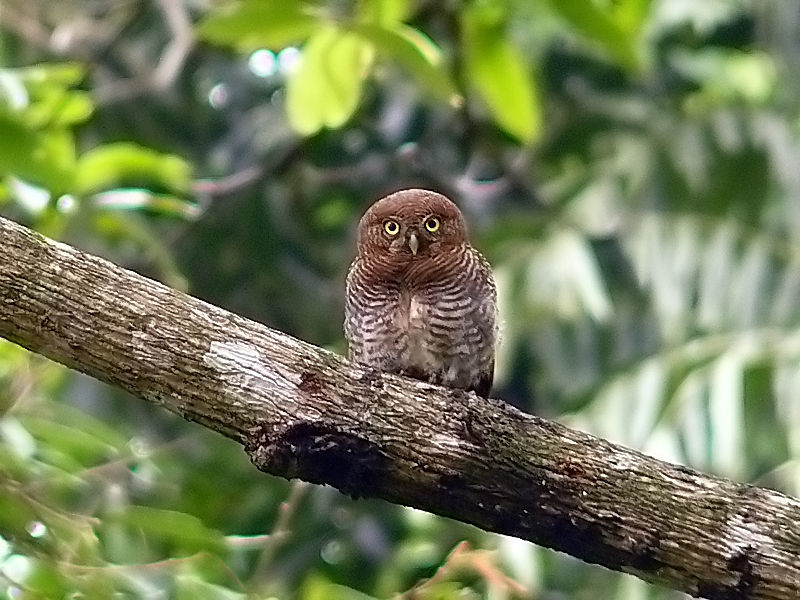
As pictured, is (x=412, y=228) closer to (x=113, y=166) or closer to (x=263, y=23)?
(x=263, y=23)

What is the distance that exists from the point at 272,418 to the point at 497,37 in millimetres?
1592

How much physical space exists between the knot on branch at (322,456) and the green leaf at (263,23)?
108 cm

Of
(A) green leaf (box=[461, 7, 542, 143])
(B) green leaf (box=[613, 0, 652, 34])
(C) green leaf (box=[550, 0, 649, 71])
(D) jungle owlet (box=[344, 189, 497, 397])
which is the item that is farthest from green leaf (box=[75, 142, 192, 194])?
(B) green leaf (box=[613, 0, 652, 34])

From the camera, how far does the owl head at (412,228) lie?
9.72 feet

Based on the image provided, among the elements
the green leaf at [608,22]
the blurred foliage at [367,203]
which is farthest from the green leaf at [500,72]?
the green leaf at [608,22]

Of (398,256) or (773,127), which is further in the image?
(773,127)

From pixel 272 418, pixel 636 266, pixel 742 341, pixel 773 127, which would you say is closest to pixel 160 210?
pixel 272 418

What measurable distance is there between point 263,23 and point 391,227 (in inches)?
23.7

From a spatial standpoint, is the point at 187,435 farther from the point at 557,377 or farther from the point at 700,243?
the point at 700,243

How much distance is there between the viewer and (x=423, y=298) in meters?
2.97

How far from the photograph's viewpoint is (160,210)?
318 cm

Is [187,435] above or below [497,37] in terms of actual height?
below

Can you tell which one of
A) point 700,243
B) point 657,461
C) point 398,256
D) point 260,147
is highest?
point 260,147

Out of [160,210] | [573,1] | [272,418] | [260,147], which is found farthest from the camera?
[260,147]
